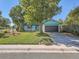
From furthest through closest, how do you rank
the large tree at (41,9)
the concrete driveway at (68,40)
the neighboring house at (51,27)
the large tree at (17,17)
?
the large tree at (17,17) < the neighboring house at (51,27) < the large tree at (41,9) < the concrete driveway at (68,40)

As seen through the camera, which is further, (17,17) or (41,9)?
(17,17)

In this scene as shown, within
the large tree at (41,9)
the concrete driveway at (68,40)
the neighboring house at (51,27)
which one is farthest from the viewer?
the neighboring house at (51,27)

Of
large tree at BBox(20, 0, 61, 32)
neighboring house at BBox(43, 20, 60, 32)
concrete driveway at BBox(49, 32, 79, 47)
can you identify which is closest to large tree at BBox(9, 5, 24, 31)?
neighboring house at BBox(43, 20, 60, 32)

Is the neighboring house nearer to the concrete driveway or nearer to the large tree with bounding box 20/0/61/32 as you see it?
the large tree with bounding box 20/0/61/32

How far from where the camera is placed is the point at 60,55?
29.9ft

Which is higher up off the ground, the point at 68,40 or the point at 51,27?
the point at 51,27

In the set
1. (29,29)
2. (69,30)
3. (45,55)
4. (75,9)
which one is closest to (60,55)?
(45,55)

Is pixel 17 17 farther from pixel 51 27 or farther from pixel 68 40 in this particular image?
pixel 68 40

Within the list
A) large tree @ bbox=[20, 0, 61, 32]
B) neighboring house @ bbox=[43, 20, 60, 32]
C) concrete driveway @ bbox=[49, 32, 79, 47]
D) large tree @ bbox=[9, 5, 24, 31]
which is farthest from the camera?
large tree @ bbox=[9, 5, 24, 31]

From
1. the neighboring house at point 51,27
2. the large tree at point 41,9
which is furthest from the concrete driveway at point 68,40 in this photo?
the neighboring house at point 51,27

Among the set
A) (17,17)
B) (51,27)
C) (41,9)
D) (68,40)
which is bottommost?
(68,40)

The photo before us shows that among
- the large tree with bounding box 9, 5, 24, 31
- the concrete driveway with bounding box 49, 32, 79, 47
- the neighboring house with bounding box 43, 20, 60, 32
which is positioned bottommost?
the concrete driveway with bounding box 49, 32, 79, 47

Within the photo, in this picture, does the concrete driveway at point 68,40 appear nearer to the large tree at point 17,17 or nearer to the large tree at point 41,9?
the large tree at point 41,9

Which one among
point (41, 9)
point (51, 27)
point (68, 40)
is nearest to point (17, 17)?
point (51, 27)
